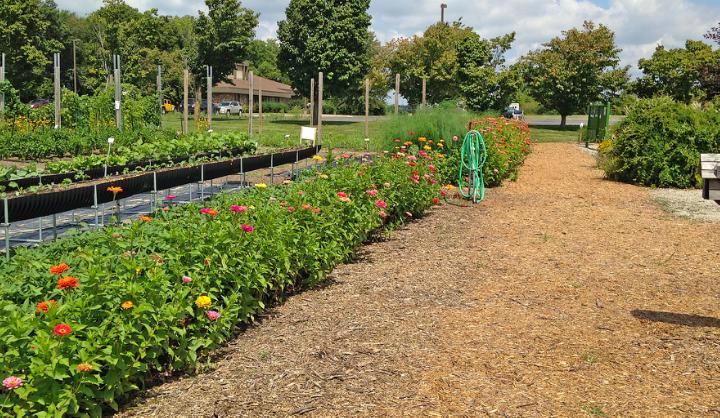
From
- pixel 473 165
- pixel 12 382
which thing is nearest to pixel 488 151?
pixel 473 165

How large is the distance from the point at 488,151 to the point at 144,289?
27.9 feet

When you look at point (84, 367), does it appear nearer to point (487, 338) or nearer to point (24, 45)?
point (487, 338)

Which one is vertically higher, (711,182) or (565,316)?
(711,182)

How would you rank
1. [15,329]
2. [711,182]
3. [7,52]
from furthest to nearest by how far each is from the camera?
1. [7,52]
2. [711,182]
3. [15,329]

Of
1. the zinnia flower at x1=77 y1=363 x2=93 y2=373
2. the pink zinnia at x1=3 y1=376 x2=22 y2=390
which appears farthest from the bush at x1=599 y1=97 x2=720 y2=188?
the pink zinnia at x1=3 y1=376 x2=22 y2=390

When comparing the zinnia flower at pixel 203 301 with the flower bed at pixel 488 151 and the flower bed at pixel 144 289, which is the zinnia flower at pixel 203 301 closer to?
the flower bed at pixel 144 289

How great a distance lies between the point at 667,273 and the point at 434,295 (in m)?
2.07

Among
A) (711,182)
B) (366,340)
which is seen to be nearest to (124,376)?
(366,340)

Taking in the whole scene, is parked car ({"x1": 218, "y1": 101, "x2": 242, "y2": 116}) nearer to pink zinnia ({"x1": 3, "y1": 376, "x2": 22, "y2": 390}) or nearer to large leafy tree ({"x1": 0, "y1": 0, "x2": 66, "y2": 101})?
large leafy tree ({"x1": 0, "y1": 0, "x2": 66, "y2": 101})

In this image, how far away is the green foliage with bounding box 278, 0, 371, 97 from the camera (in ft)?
116

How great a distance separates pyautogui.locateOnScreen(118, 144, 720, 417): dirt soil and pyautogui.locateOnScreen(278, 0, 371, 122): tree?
2917cm

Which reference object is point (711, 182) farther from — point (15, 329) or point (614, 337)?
point (15, 329)

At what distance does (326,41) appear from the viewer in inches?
1379

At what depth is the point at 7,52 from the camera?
141ft
